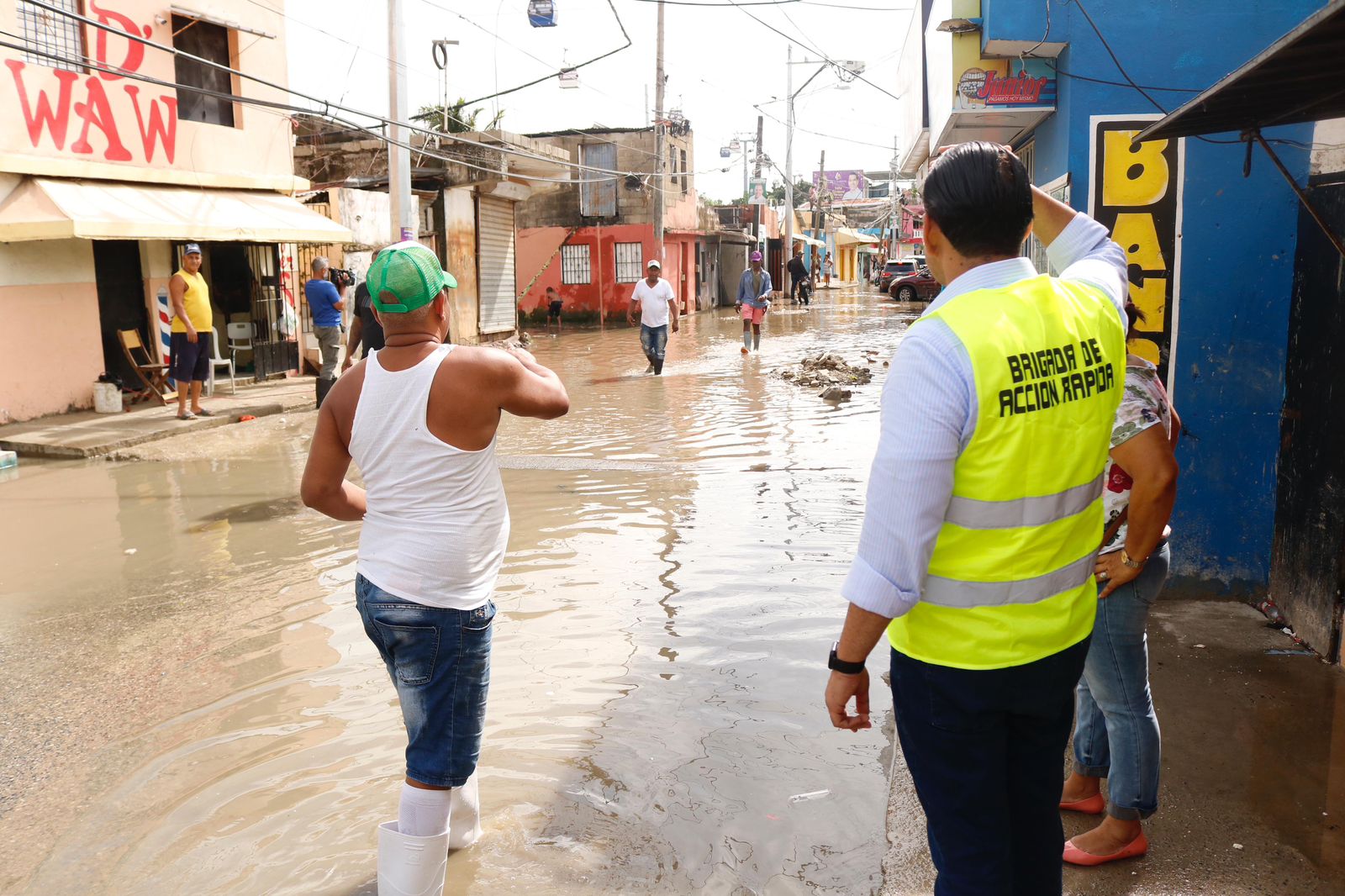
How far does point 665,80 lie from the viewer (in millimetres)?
29578

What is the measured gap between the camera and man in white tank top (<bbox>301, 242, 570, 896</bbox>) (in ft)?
8.76

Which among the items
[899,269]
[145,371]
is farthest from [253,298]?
[899,269]

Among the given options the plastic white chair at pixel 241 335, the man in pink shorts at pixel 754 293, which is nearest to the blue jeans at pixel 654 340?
the man in pink shorts at pixel 754 293

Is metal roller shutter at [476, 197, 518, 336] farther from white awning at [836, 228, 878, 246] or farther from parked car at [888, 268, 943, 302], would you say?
white awning at [836, 228, 878, 246]

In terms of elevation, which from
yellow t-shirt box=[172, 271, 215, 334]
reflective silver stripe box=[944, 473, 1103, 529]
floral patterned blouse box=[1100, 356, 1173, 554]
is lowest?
reflective silver stripe box=[944, 473, 1103, 529]

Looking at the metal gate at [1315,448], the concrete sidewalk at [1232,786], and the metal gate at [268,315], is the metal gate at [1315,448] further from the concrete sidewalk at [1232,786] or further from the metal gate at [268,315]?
the metal gate at [268,315]

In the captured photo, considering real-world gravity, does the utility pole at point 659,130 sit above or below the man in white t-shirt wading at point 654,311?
above

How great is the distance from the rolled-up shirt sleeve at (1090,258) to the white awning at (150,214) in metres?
10.9

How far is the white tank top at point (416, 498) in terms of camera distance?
268 centimetres

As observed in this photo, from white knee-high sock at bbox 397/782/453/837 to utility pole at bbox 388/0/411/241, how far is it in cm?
1279

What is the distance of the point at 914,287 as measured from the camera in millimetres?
38594

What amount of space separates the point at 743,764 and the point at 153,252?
12.8 metres

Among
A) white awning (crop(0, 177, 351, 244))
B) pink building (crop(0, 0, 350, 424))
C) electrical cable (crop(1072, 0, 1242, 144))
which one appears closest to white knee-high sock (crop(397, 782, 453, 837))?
electrical cable (crop(1072, 0, 1242, 144))

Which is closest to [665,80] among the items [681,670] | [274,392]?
[274,392]
